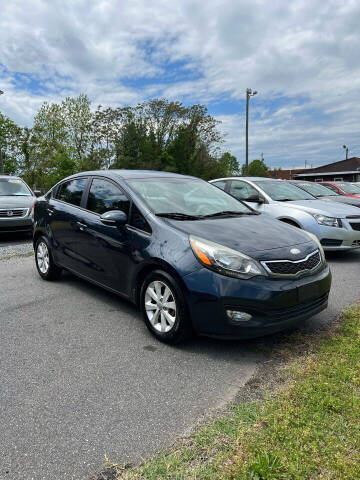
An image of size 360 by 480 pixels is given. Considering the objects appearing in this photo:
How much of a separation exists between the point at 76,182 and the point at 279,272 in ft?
9.98

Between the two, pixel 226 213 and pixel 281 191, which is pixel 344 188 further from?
pixel 226 213

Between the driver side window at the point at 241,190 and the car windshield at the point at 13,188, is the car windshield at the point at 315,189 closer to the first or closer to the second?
the driver side window at the point at 241,190

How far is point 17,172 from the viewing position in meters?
41.6

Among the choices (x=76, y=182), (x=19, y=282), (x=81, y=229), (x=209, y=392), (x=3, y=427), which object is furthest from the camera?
(x=19, y=282)

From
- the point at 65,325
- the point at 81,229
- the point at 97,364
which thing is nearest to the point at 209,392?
the point at 97,364

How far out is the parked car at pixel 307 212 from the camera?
6742mm

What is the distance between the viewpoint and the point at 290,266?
10.6 feet

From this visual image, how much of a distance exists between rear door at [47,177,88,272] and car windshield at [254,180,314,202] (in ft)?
13.8

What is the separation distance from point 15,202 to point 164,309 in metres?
7.75

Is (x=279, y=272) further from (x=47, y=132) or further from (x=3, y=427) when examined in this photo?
(x=47, y=132)

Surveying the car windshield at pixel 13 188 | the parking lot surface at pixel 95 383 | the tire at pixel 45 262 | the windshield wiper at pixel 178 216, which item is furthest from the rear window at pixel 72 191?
the car windshield at pixel 13 188

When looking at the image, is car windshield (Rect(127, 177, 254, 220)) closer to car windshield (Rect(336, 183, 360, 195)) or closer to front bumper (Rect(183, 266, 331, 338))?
front bumper (Rect(183, 266, 331, 338))

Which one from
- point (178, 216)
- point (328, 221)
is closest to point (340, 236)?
point (328, 221)

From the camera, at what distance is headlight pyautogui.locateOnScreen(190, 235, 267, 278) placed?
3.06 meters
